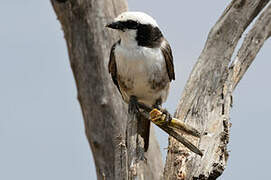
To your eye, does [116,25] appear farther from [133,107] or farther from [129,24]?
[133,107]

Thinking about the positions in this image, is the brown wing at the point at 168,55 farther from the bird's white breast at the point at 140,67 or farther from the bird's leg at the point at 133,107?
the bird's leg at the point at 133,107

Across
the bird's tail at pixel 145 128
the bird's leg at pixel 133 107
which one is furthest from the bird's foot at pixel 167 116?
the bird's tail at pixel 145 128

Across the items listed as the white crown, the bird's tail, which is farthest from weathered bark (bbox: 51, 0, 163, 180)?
the white crown

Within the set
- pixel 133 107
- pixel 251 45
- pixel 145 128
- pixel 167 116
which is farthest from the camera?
pixel 251 45

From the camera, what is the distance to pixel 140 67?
388 centimetres

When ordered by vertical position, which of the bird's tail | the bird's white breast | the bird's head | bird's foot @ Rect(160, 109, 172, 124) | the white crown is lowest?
the bird's tail

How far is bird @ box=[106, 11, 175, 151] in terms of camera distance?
3.86 meters

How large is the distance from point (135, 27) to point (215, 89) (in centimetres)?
90

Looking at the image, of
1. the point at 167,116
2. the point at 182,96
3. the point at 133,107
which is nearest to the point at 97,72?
the point at 182,96

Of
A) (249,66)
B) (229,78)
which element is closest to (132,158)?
(229,78)

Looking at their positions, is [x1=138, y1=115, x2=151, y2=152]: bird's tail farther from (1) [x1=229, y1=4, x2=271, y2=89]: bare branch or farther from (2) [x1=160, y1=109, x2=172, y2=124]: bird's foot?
(1) [x1=229, y1=4, x2=271, y2=89]: bare branch

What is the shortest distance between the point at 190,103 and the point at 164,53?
50 centimetres

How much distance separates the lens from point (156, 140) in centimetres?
618

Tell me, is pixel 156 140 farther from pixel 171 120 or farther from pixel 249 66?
pixel 171 120
